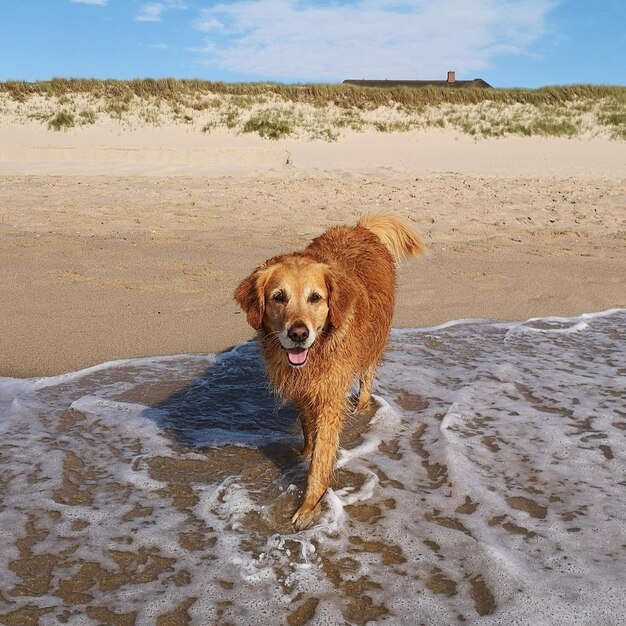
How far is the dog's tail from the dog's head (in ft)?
4.57

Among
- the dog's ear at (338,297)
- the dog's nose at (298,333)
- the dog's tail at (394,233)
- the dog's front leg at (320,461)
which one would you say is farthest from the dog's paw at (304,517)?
the dog's tail at (394,233)

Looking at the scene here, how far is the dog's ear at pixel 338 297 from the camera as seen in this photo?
3.52 meters

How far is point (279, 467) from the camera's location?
372cm

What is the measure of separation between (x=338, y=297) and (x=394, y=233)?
159 cm

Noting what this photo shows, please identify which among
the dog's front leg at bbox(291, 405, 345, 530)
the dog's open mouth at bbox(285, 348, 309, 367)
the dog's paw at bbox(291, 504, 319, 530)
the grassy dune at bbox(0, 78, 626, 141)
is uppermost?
the grassy dune at bbox(0, 78, 626, 141)

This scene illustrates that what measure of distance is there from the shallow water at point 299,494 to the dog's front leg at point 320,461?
0.07 meters

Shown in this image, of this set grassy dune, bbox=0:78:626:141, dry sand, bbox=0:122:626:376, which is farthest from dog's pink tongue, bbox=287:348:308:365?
grassy dune, bbox=0:78:626:141

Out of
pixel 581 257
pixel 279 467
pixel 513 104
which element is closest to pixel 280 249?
pixel 581 257

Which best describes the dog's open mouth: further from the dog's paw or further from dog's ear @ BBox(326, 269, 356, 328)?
the dog's paw

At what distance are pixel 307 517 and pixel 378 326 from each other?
1.37 meters

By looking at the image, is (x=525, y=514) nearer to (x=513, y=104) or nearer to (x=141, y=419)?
(x=141, y=419)

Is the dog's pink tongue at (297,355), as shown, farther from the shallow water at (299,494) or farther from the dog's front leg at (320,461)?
the shallow water at (299,494)

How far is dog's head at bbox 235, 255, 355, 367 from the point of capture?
3.42 meters

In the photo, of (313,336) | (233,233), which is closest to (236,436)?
(313,336)
